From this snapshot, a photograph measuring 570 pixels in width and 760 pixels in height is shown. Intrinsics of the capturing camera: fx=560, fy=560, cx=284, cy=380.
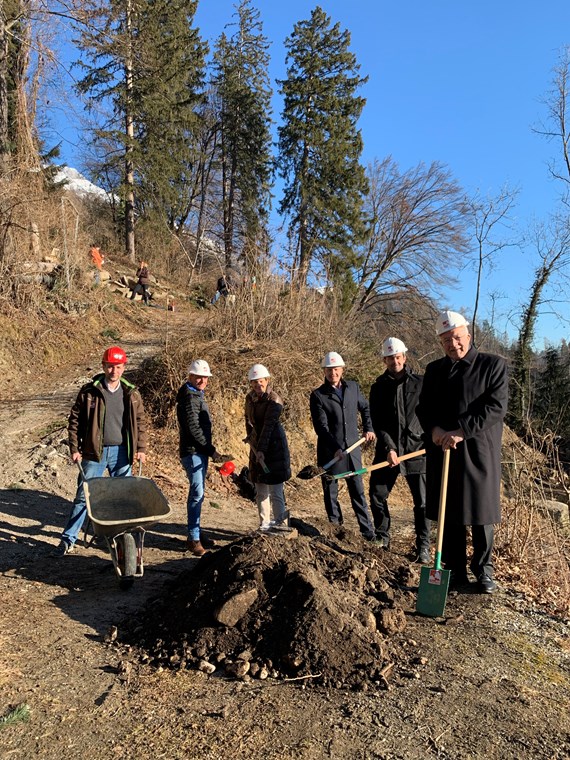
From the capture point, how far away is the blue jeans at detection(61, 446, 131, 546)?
207 inches

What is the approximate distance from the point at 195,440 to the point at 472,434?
2.65 metres

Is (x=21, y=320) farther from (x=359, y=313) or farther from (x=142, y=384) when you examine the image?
(x=359, y=313)

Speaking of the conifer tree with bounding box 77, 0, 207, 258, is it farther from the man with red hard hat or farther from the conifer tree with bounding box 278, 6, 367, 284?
the man with red hard hat

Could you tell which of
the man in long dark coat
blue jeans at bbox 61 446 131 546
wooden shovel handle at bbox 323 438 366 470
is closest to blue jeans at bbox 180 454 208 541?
blue jeans at bbox 61 446 131 546

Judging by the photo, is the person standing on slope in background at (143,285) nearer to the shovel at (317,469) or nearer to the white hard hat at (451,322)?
the shovel at (317,469)

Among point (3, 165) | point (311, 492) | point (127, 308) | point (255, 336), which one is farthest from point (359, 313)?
point (3, 165)

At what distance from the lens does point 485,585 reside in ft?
14.3

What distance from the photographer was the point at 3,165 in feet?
43.8

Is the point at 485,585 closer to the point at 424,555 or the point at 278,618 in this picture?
the point at 424,555

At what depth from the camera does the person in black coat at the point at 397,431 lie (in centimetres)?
544

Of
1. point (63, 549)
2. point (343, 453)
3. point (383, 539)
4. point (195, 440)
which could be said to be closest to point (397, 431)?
point (343, 453)

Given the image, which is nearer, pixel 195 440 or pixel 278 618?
pixel 278 618

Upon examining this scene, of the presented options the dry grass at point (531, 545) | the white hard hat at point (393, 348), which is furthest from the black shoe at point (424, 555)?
the white hard hat at point (393, 348)

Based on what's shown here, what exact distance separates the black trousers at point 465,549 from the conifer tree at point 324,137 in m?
18.9
